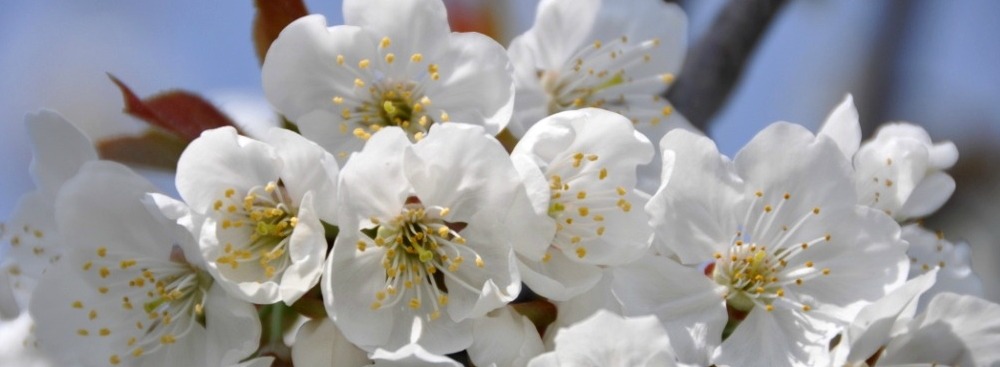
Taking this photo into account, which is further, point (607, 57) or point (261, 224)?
point (607, 57)

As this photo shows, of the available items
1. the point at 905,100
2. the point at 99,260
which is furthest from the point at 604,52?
the point at 905,100

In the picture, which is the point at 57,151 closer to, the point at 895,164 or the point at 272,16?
the point at 272,16

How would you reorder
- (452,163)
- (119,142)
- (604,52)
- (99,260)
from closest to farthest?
(452,163) → (99,260) → (119,142) → (604,52)

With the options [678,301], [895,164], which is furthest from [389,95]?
[895,164]

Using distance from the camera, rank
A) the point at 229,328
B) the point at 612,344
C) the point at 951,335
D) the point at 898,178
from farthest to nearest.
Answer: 1. the point at 898,178
2. the point at 951,335
3. the point at 229,328
4. the point at 612,344

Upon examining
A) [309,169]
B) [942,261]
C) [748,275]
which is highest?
[309,169]

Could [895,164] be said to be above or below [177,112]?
below

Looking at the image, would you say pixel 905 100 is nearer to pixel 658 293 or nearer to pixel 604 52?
pixel 604 52
